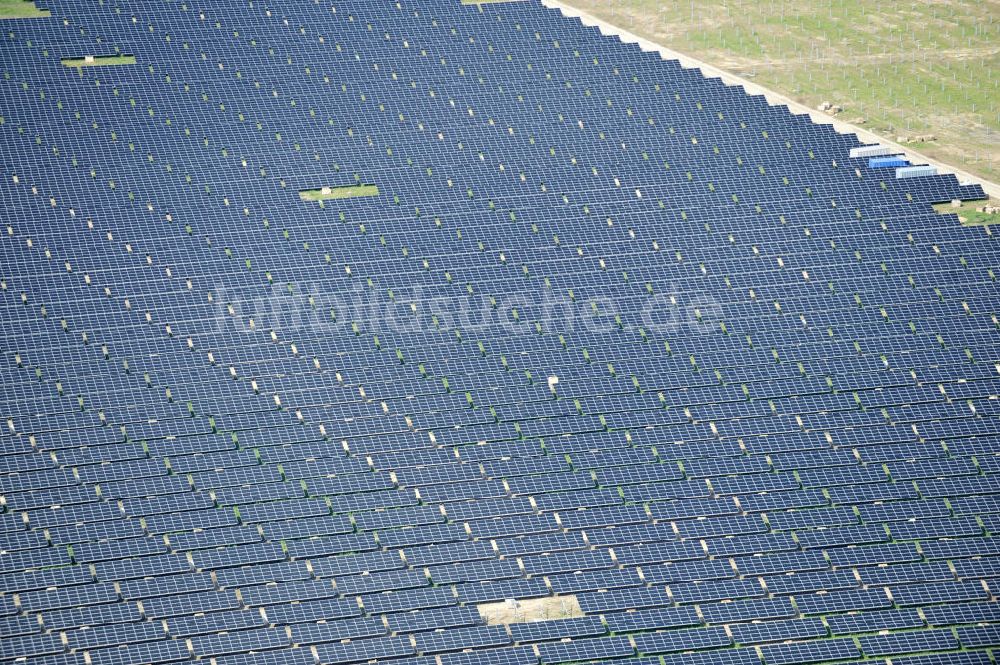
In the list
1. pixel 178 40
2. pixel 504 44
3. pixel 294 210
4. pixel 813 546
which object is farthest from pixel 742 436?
pixel 178 40

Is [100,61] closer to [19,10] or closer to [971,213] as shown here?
[19,10]

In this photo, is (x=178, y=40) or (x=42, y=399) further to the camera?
(x=178, y=40)

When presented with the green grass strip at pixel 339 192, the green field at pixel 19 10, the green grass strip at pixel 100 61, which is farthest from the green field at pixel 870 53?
the green field at pixel 19 10

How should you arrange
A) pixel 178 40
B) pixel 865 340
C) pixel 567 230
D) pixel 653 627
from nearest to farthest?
1. pixel 653 627
2. pixel 865 340
3. pixel 567 230
4. pixel 178 40

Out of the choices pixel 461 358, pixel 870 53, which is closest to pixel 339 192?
pixel 461 358

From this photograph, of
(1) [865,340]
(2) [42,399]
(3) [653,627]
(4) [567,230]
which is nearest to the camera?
(3) [653,627]

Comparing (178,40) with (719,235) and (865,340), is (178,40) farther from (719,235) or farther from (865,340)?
(865,340)

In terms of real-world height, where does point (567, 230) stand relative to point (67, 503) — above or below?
above
